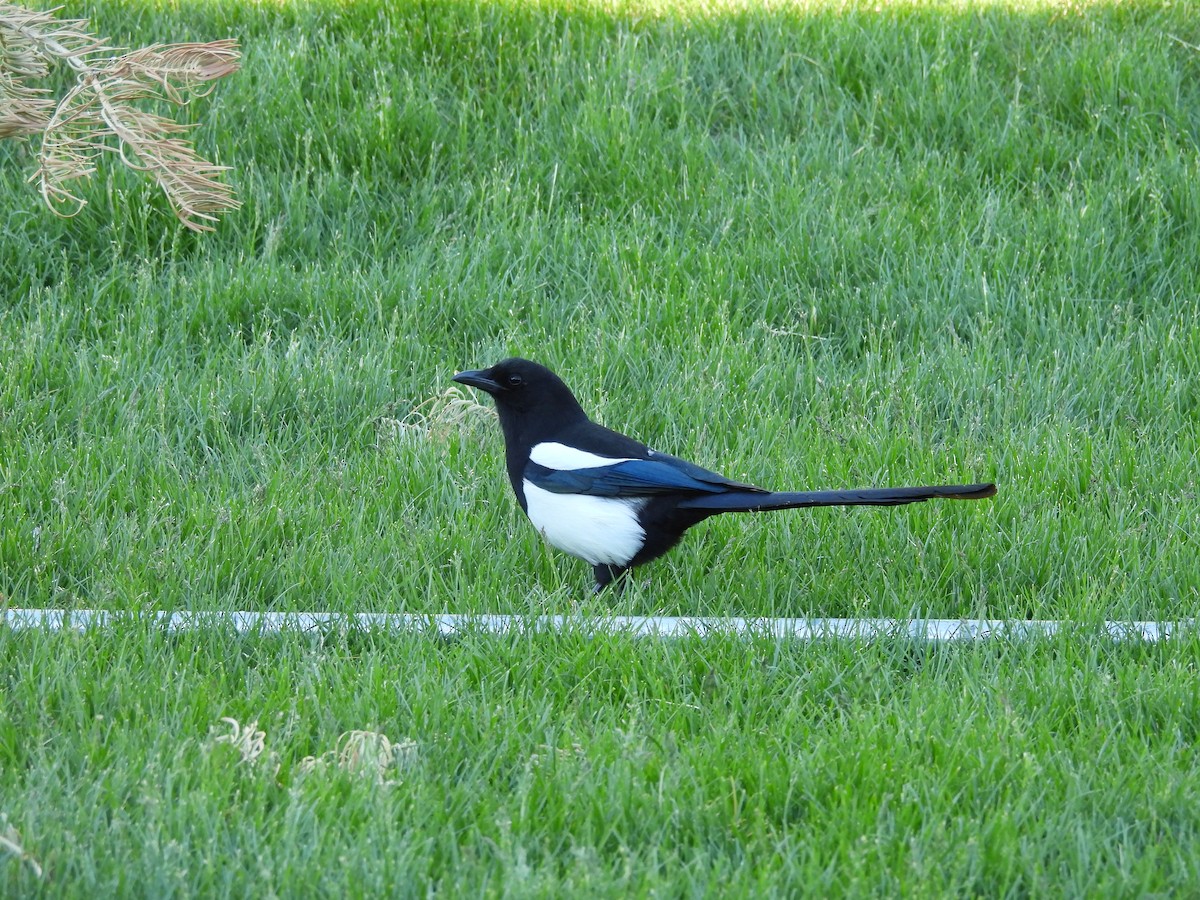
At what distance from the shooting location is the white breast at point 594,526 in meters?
3.52

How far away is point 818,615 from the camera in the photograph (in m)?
3.44

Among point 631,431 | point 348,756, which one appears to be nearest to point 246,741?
point 348,756

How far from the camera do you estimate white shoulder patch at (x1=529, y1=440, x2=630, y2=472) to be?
11.9 ft

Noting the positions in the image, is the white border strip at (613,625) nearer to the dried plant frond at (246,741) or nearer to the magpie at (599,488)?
the magpie at (599,488)

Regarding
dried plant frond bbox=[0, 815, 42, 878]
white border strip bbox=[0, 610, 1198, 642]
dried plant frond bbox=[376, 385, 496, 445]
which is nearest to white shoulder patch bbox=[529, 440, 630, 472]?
white border strip bbox=[0, 610, 1198, 642]

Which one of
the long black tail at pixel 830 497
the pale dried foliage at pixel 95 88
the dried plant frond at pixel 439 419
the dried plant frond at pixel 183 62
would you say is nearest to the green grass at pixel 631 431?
the dried plant frond at pixel 439 419

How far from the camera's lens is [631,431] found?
443cm

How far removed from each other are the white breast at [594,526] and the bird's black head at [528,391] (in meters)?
0.32

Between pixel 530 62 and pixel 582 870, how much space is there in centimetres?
463

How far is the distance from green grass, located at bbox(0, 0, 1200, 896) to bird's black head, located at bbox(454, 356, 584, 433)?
0.33m

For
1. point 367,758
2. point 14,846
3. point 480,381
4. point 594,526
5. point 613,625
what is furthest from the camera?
point 480,381

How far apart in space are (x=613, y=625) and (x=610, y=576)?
434 millimetres

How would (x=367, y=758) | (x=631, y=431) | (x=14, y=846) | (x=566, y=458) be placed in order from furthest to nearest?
1. (x=631, y=431)
2. (x=566, y=458)
3. (x=367, y=758)
4. (x=14, y=846)

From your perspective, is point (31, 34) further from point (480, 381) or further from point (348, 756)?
point (348, 756)
